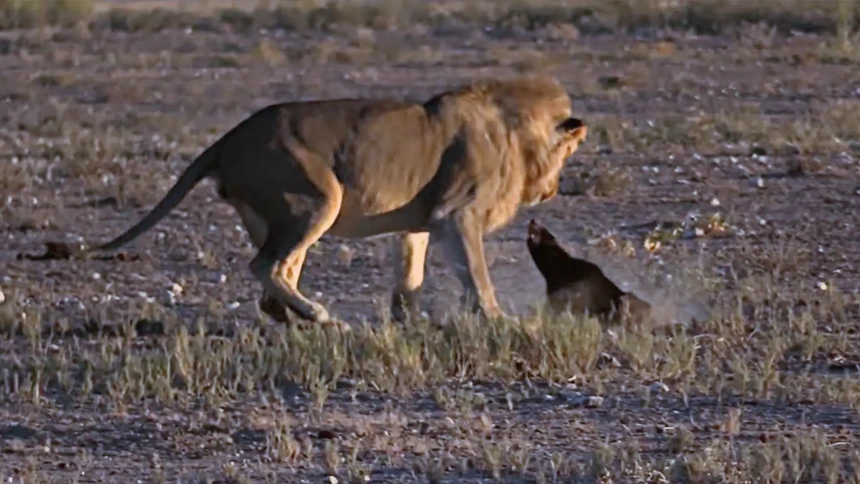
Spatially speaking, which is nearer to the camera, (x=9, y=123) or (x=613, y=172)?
(x=613, y=172)

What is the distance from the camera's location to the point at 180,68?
110 ft

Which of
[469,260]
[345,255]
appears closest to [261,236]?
[469,260]

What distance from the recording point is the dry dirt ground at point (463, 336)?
7668mm

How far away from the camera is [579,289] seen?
10672mm

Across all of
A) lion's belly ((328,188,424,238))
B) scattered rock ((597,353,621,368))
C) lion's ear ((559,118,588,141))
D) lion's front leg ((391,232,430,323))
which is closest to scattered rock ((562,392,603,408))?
scattered rock ((597,353,621,368))

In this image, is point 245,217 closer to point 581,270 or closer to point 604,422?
point 581,270

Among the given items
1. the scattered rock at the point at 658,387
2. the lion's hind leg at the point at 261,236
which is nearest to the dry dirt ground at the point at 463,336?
the scattered rock at the point at 658,387

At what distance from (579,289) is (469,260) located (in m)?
0.77

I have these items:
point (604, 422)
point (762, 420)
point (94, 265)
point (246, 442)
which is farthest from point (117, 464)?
point (94, 265)

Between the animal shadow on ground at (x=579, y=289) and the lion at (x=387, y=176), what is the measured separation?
336 millimetres

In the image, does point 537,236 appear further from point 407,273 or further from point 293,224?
point 293,224

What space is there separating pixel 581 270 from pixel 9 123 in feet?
43.7

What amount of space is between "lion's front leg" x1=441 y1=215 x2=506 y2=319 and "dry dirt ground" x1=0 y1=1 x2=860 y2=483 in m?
0.54

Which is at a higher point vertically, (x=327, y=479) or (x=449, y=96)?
(x=449, y=96)
